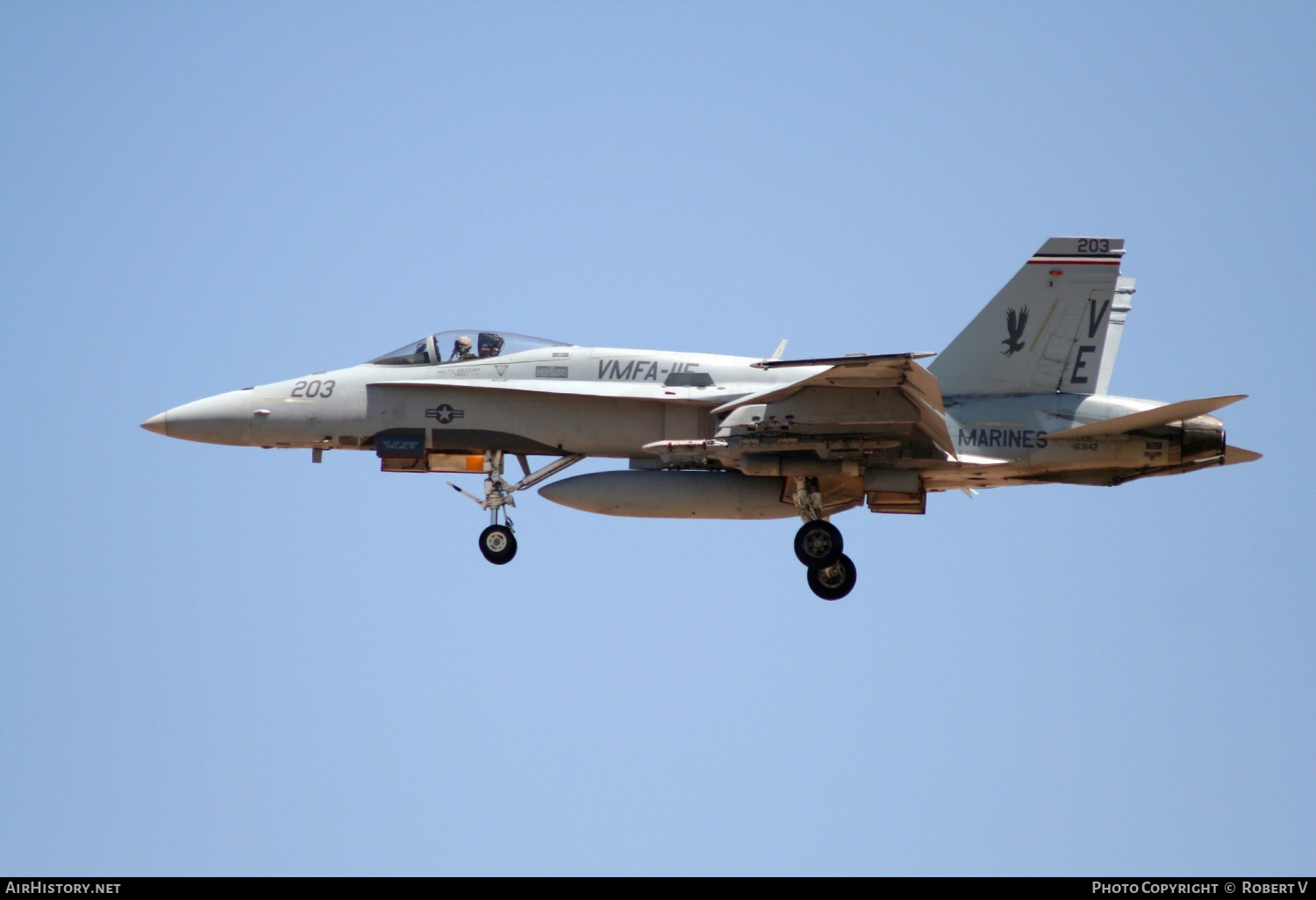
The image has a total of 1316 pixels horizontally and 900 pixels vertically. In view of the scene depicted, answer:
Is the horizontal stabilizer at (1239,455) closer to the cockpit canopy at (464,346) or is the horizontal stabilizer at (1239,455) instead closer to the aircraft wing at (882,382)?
the aircraft wing at (882,382)

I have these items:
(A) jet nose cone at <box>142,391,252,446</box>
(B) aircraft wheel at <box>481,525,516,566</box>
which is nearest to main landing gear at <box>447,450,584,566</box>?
(B) aircraft wheel at <box>481,525,516,566</box>

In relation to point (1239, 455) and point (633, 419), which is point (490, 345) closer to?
point (633, 419)

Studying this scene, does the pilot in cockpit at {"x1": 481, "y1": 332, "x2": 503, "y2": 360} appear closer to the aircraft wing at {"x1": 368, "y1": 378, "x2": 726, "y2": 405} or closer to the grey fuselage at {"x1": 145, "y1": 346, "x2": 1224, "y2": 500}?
the grey fuselage at {"x1": 145, "y1": 346, "x2": 1224, "y2": 500}

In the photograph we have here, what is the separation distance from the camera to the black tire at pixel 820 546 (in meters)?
19.7

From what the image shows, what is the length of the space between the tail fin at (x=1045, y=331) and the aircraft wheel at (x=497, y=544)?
6.12m

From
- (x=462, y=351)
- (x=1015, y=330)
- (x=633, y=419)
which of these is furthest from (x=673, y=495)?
(x=1015, y=330)

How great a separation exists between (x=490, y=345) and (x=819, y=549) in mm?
5284

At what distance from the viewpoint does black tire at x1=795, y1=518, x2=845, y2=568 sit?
64.6 ft

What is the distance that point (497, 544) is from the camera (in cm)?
2031

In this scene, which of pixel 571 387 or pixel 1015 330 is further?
pixel 571 387

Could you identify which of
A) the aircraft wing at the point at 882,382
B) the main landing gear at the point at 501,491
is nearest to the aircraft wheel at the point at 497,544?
the main landing gear at the point at 501,491

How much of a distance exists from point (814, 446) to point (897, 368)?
6.20 ft
